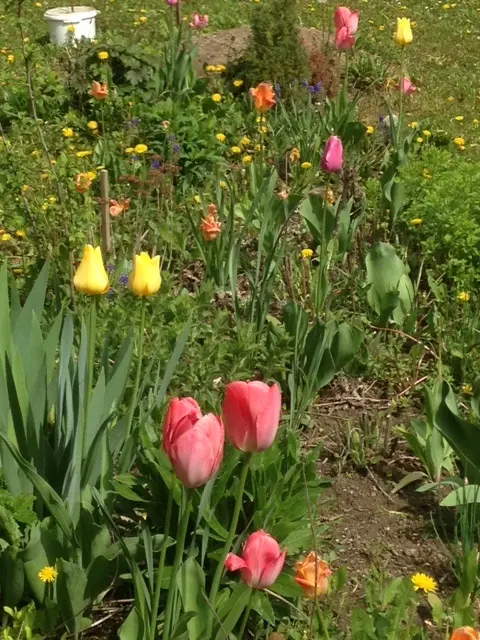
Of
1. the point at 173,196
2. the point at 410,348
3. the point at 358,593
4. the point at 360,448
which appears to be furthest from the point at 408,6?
the point at 358,593

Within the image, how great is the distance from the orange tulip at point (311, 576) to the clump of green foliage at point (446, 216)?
1625mm

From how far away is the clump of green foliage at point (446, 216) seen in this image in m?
3.33

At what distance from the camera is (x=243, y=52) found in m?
5.83

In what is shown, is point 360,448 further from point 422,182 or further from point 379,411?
point 422,182

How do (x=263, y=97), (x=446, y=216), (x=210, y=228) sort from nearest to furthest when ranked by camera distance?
(x=210, y=228), (x=446, y=216), (x=263, y=97)

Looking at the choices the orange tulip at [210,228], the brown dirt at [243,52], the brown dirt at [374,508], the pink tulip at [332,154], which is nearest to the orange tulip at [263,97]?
the orange tulip at [210,228]

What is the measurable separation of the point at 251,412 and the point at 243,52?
482cm

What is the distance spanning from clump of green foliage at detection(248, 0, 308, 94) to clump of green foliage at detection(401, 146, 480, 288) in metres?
1.65

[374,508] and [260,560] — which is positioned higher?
[260,560]

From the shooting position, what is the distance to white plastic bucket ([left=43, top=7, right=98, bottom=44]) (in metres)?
6.38

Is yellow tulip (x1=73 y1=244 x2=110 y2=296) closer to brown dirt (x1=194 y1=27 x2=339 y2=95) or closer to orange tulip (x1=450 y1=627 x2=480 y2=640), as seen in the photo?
orange tulip (x1=450 y1=627 x2=480 y2=640)

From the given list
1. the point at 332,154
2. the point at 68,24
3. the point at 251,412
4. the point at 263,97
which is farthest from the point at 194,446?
the point at 68,24

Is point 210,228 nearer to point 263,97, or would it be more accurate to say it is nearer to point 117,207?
point 117,207

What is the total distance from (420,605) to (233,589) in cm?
51
